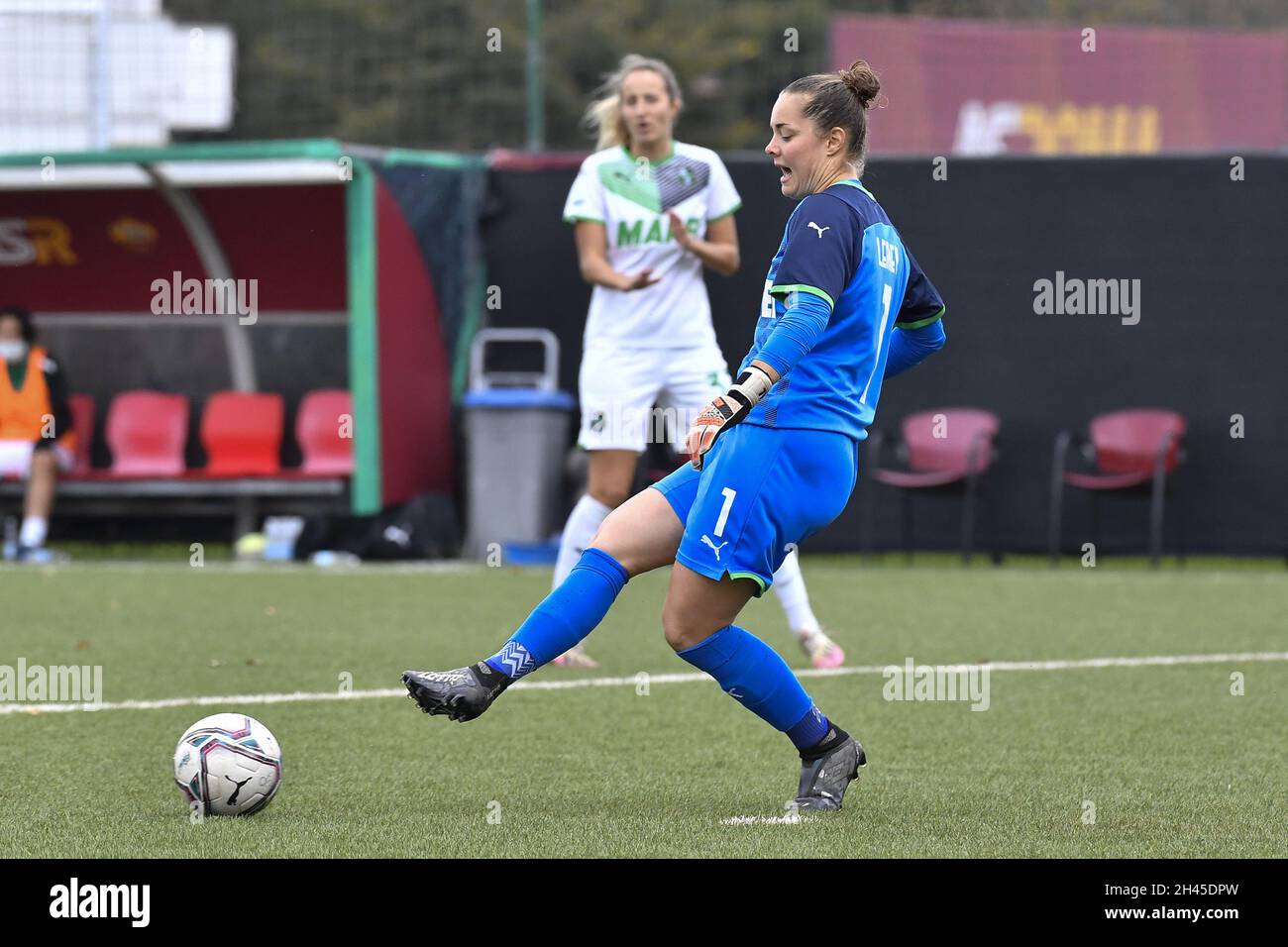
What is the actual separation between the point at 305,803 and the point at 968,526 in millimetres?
8747

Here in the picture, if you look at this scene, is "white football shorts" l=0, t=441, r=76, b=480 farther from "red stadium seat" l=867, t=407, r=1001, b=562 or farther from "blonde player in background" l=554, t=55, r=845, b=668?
"blonde player in background" l=554, t=55, r=845, b=668

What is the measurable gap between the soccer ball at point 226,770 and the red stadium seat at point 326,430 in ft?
31.6

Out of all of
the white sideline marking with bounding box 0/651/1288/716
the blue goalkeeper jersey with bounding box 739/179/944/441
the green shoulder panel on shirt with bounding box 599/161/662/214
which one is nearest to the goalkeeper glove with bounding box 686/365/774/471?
the blue goalkeeper jersey with bounding box 739/179/944/441

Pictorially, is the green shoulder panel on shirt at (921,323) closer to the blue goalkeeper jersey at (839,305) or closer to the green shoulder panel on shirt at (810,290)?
the blue goalkeeper jersey at (839,305)

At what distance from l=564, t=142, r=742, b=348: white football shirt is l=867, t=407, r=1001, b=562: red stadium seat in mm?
5491

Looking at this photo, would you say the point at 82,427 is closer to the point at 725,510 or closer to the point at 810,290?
the point at 725,510

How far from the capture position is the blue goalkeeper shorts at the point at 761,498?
4301 millimetres

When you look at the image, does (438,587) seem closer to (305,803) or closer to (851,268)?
(305,803)

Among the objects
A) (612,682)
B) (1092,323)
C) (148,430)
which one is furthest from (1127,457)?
(148,430)

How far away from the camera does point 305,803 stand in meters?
4.70

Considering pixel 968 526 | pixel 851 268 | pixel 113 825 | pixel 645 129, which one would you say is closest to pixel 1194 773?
pixel 851 268

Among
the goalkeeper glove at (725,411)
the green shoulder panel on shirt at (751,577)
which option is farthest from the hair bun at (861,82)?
the green shoulder panel on shirt at (751,577)

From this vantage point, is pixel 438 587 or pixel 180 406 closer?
pixel 438 587

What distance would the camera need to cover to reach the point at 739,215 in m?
13.3
